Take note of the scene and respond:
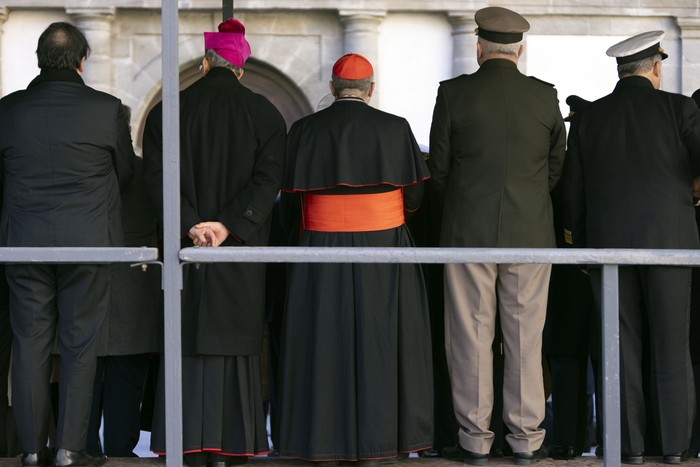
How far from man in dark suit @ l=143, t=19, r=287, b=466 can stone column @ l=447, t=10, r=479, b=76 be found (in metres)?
8.12

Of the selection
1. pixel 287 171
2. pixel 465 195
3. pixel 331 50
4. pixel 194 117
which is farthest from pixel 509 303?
pixel 331 50

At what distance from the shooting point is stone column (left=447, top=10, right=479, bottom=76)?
13.2 metres

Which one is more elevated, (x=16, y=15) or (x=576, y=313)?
(x=16, y=15)

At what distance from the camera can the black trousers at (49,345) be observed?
5027mm

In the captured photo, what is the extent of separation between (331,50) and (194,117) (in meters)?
8.48

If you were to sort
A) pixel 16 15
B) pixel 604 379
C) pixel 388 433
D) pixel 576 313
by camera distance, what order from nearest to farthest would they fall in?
pixel 604 379 → pixel 388 433 → pixel 576 313 → pixel 16 15

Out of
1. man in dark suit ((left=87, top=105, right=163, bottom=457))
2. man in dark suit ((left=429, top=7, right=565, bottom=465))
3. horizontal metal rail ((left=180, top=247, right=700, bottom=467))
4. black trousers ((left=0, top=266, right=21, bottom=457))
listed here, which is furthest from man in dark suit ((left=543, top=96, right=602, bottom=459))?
black trousers ((left=0, top=266, right=21, bottom=457))

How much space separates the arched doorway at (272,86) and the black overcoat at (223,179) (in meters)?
8.39

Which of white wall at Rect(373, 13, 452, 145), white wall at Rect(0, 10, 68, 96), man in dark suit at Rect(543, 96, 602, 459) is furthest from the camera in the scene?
white wall at Rect(373, 13, 452, 145)

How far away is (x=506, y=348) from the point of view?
5.27 m

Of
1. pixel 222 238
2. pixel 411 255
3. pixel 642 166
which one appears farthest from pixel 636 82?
pixel 222 238

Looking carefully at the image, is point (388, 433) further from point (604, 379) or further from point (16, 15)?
point (16, 15)

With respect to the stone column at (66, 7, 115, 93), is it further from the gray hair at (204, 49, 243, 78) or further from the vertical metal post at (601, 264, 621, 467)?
the vertical metal post at (601, 264, 621, 467)

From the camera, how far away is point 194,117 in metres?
5.25
